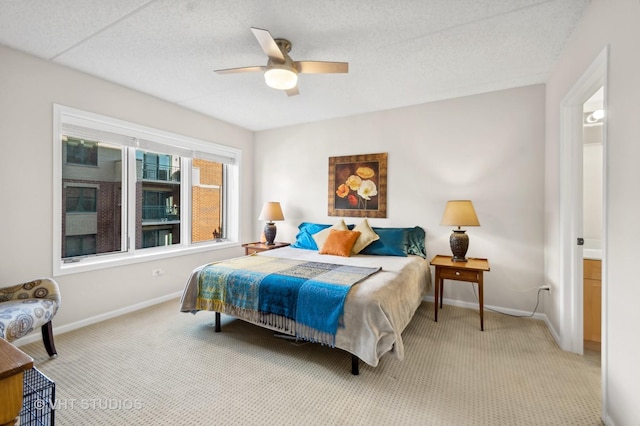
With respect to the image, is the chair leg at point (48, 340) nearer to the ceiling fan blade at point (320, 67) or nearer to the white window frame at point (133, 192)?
the white window frame at point (133, 192)

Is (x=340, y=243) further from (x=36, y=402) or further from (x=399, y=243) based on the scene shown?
(x=36, y=402)

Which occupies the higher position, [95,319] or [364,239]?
[364,239]

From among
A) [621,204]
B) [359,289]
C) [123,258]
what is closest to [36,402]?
[359,289]

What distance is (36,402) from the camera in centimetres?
137

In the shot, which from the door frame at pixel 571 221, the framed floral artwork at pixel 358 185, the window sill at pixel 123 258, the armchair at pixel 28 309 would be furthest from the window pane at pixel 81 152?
the door frame at pixel 571 221

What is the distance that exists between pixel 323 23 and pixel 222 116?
2.64 meters

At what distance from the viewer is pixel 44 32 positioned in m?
2.22

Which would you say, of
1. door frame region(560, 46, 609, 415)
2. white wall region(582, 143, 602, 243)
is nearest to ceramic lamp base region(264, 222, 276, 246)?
door frame region(560, 46, 609, 415)

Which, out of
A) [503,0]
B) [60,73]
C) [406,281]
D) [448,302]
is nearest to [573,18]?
[503,0]

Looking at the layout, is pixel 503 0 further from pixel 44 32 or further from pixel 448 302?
pixel 44 32

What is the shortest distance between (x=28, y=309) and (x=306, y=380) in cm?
213

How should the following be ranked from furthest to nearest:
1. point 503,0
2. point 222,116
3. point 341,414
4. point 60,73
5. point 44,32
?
point 222,116, point 60,73, point 44,32, point 503,0, point 341,414

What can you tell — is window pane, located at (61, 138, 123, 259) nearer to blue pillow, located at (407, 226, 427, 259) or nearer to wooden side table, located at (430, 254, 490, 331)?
blue pillow, located at (407, 226, 427, 259)

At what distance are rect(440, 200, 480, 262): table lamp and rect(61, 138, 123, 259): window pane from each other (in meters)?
3.86
